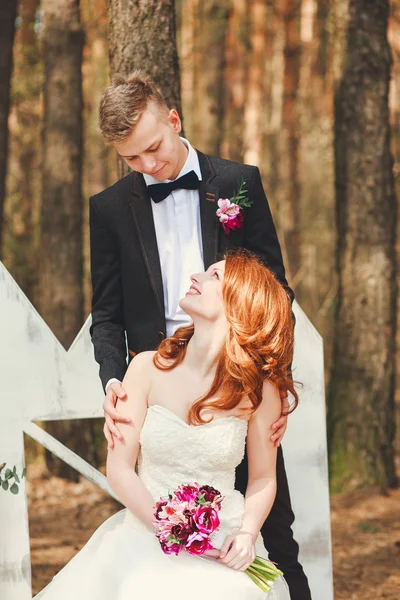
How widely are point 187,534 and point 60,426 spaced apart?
452 cm

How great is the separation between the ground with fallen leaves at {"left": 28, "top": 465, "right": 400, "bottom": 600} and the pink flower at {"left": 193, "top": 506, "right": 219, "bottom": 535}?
7.58ft

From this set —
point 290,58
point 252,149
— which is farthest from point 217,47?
point 290,58

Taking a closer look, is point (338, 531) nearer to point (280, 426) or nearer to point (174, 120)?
point (280, 426)

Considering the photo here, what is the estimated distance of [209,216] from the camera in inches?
134

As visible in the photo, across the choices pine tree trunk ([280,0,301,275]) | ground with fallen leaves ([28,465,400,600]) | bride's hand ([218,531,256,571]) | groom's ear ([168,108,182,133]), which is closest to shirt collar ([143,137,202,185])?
groom's ear ([168,108,182,133])

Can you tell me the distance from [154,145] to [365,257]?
378 centimetres

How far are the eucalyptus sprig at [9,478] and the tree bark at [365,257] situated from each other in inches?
135

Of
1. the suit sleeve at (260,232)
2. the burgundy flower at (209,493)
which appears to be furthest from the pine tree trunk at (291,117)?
the burgundy flower at (209,493)

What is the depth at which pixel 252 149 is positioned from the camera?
15.2 metres

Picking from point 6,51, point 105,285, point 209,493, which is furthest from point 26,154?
point 209,493

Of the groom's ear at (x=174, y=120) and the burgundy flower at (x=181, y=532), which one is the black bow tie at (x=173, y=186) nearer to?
the groom's ear at (x=174, y=120)

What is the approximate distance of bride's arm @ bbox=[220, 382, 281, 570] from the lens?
3.13m

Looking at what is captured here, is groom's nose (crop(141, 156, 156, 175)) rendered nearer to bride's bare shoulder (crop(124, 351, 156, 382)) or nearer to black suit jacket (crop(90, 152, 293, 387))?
black suit jacket (crop(90, 152, 293, 387))

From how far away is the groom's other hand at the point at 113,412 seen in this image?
309 centimetres
